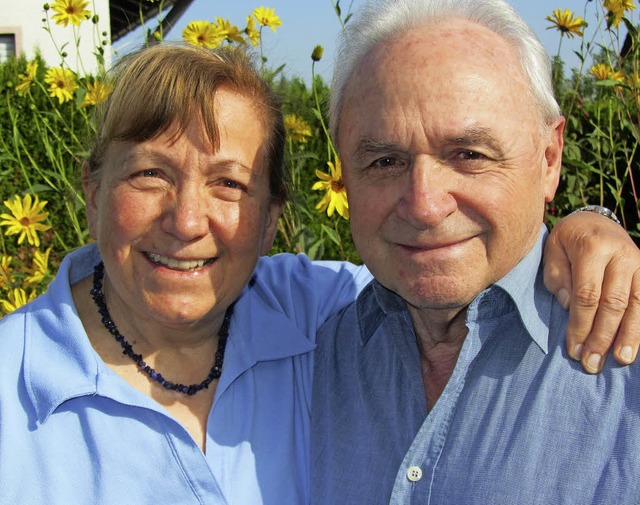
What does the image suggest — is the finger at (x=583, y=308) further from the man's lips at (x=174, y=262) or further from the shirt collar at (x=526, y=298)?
the man's lips at (x=174, y=262)

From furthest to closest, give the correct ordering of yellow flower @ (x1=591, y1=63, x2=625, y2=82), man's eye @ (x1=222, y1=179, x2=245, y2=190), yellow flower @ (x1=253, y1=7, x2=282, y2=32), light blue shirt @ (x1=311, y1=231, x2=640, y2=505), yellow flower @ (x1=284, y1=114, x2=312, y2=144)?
yellow flower @ (x1=591, y1=63, x2=625, y2=82)
yellow flower @ (x1=253, y1=7, x2=282, y2=32)
yellow flower @ (x1=284, y1=114, x2=312, y2=144)
man's eye @ (x1=222, y1=179, x2=245, y2=190)
light blue shirt @ (x1=311, y1=231, x2=640, y2=505)

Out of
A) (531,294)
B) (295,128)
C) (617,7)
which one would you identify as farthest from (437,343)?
(617,7)

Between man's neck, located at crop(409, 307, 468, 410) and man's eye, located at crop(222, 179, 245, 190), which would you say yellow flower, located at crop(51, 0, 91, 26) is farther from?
man's neck, located at crop(409, 307, 468, 410)

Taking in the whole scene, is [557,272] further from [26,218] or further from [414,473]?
[26,218]

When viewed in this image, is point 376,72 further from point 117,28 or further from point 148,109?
point 117,28

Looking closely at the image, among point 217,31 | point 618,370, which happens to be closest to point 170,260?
point 618,370

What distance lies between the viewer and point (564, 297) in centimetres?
173

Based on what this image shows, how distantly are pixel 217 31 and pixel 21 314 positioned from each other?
181cm

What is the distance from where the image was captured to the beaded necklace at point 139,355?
6.91 feet

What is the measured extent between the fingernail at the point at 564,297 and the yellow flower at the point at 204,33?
6.94ft

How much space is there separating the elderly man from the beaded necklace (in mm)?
441

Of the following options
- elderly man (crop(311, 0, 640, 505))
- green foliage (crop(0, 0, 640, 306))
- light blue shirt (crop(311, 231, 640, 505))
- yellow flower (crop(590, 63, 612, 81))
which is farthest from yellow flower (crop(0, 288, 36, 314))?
yellow flower (crop(590, 63, 612, 81))

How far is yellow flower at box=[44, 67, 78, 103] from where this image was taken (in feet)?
13.6

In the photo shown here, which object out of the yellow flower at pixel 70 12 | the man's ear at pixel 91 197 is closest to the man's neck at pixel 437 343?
the man's ear at pixel 91 197
